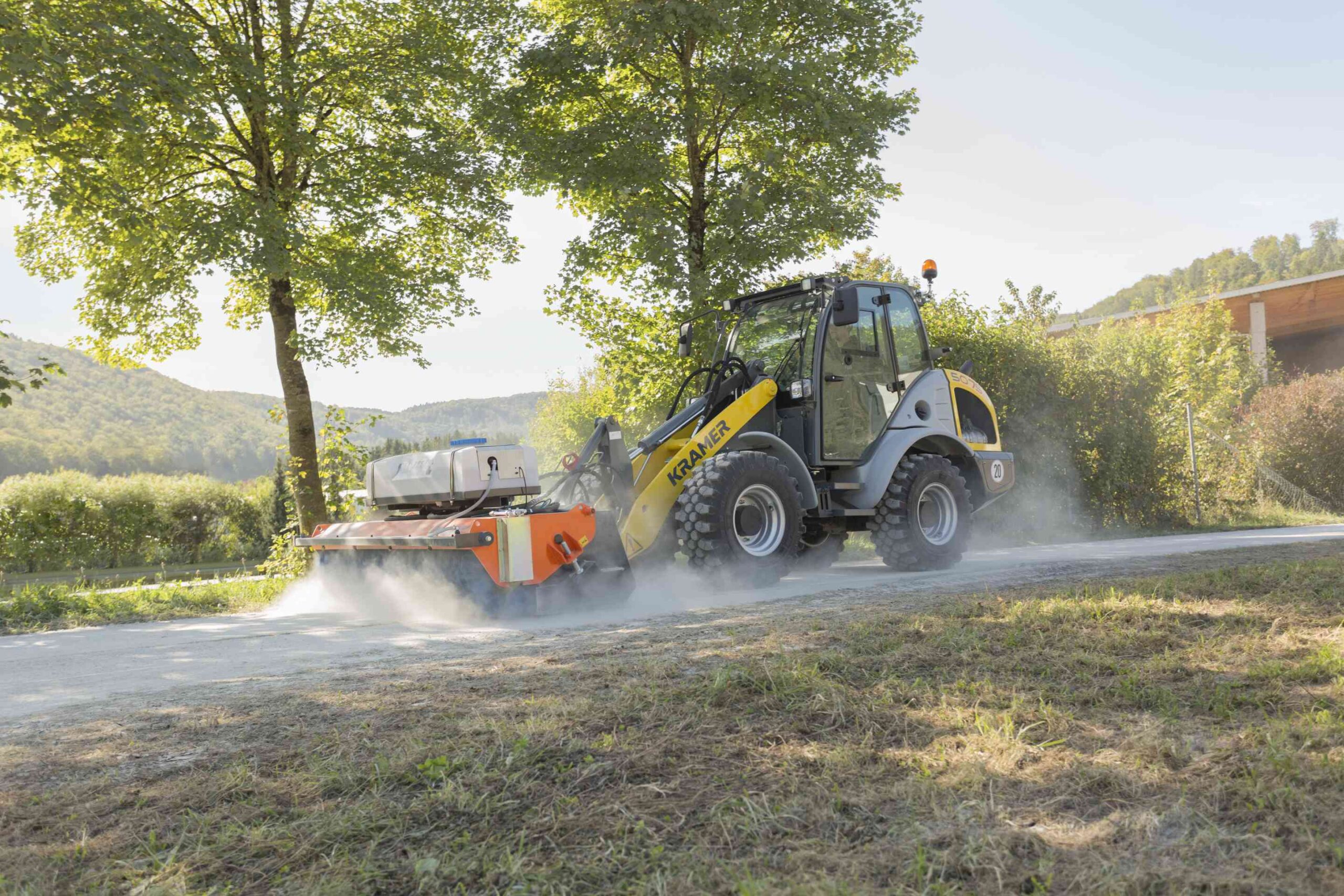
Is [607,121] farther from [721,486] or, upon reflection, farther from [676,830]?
[676,830]

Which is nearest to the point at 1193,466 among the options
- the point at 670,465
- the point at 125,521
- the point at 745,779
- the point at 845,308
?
the point at 845,308

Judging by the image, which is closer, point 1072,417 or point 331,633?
point 331,633

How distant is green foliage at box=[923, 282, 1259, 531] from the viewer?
14.5 metres

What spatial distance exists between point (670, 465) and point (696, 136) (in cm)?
681

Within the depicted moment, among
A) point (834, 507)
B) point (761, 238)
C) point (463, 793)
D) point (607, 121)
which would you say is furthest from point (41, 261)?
point (463, 793)

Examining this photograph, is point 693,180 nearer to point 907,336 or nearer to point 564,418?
point 907,336

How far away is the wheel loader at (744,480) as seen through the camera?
283 inches

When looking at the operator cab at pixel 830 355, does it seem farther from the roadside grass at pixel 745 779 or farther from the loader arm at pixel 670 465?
the roadside grass at pixel 745 779

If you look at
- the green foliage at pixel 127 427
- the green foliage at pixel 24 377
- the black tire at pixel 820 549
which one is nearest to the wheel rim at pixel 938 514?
the black tire at pixel 820 549

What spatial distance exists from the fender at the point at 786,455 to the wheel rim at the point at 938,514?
5.05 ft

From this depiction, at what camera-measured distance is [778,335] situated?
9383mm

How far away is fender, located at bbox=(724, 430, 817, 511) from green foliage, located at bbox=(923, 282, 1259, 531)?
20.8 ft

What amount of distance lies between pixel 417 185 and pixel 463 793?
10.9m

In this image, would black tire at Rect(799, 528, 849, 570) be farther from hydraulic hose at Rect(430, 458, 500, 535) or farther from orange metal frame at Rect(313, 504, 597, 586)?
hydraulic hose at Rect(430, 458, 500, 535)
